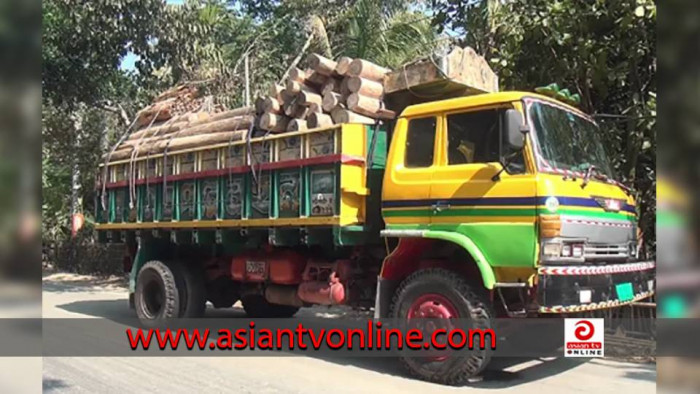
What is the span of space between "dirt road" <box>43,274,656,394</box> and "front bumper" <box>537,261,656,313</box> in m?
0.89

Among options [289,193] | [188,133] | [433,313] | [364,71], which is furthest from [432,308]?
[188,133]

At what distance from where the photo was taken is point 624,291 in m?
6.09

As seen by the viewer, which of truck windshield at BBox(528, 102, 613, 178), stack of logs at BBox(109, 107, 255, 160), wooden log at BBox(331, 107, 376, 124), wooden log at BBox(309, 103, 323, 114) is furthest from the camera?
stack of logs at BBox(109, 107, 255, 160)

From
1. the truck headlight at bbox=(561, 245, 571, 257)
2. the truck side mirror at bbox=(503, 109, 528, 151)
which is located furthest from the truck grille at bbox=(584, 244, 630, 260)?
the truck side mirror at bbox=(503, 109, 528, 151)

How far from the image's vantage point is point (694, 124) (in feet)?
4.89

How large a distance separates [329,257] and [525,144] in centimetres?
284

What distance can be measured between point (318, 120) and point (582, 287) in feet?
10.9

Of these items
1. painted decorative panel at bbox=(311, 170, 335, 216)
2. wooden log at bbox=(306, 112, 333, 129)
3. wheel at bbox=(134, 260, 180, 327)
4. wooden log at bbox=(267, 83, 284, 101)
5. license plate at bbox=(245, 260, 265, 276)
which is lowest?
wheel at bbox=(134, 260, 180, 327)

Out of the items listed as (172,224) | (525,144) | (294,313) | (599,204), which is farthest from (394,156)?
(294,313)

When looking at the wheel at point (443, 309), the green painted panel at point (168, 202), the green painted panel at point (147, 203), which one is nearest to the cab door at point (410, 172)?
the wheel at point (443, 309)

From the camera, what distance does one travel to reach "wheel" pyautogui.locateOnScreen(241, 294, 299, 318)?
400 inches

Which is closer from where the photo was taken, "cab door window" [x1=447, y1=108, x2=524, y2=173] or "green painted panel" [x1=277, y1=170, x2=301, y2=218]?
"cab door window" [x1=447, y1=108, x2=524, y2=173]

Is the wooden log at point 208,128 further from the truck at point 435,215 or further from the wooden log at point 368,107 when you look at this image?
the wooden log at point 368,107

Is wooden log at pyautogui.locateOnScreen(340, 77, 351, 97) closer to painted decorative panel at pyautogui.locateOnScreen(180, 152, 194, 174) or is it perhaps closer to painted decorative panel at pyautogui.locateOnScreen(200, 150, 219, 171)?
painted decorative panel at pyautogui.locateOnScreen(200, 150, 219, 171)
